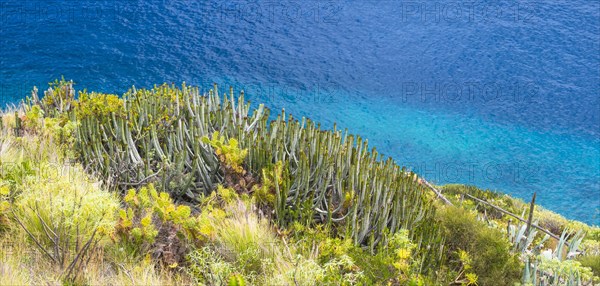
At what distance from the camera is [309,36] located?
21.3 metres

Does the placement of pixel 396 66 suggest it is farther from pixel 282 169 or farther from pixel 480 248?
pixel 480 248

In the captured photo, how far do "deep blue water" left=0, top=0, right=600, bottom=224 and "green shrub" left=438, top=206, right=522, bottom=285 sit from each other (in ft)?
33.0

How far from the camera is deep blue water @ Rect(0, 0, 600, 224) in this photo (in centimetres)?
1577

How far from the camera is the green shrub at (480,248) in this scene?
4152 mm

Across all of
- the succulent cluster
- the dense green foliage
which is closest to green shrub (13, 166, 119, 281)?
the dense green foliage

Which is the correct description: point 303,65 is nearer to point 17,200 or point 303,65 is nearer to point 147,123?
point 147,123

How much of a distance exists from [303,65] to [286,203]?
14777 millimetres

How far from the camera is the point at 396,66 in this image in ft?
66.2

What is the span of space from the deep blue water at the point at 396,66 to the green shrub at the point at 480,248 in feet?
33.0

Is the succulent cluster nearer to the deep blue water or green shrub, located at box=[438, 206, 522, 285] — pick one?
green shrub, located at box=[438, 206, 522, 285]

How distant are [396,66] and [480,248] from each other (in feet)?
53.7

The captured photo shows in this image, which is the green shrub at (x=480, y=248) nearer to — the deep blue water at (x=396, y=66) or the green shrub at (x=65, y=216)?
the green shrub at (x=65, y=216)

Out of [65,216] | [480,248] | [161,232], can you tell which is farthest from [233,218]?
[480,248]

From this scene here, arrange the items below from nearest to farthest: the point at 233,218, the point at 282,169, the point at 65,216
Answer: the point at 65,216
the point at 233,218
the point at 282,169
